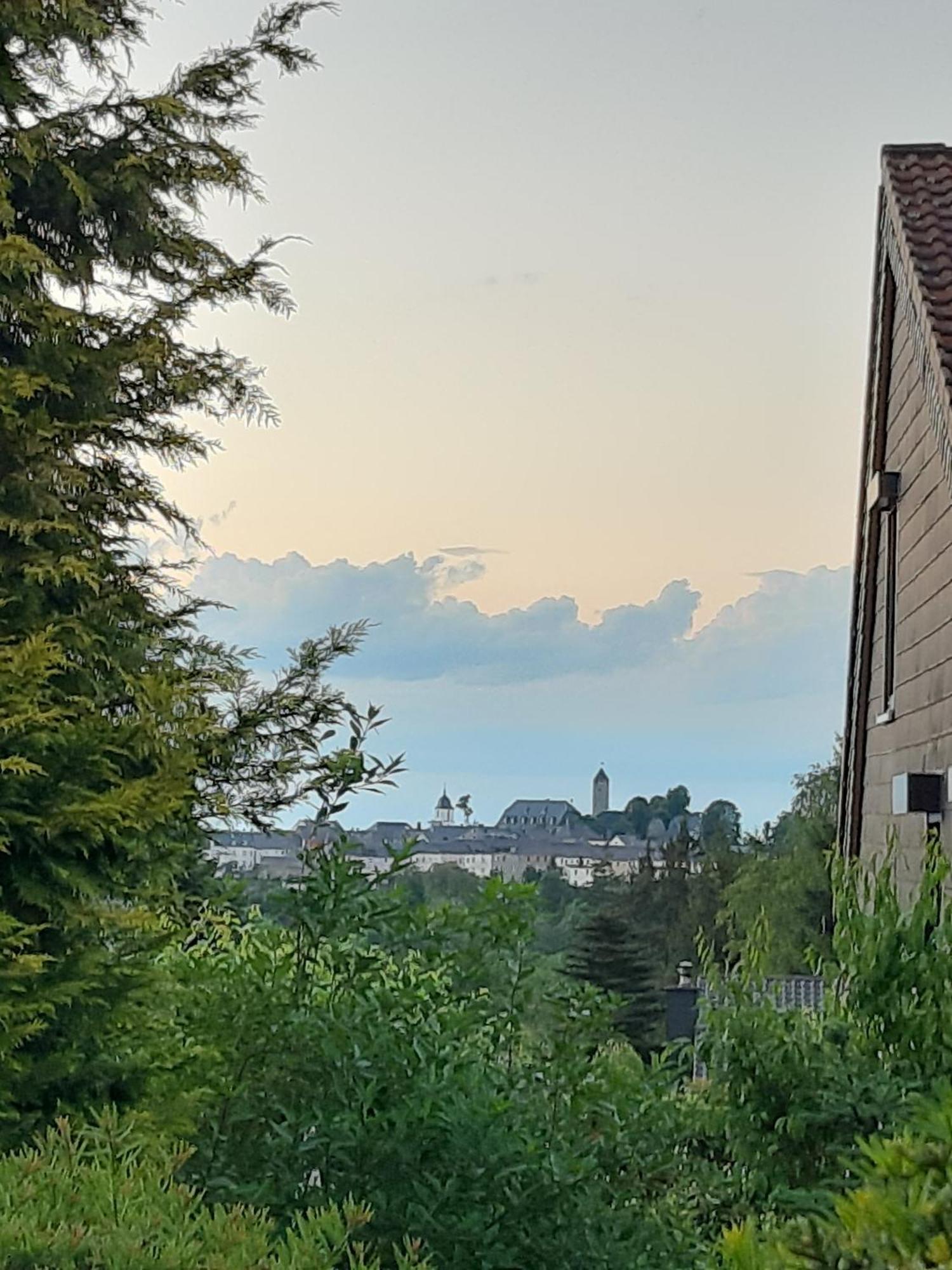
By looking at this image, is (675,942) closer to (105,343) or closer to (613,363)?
(613,363)

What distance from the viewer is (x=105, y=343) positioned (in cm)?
499

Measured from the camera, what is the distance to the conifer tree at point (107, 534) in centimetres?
429

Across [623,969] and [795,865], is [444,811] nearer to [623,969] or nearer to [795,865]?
[623,969]

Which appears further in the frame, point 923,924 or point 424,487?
point 424,487

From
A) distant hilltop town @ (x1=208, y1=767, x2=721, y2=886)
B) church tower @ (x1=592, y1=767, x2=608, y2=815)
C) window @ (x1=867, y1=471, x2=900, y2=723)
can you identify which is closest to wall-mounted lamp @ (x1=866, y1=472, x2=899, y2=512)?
window @ (x1=867, y1=471, x2=900, y2=723)

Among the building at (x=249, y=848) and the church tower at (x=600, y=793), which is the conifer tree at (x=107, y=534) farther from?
the church tower at (x=600, y=793)

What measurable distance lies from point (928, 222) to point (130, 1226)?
6.62m

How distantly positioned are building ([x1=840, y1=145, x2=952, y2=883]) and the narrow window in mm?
14

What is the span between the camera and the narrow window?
8.06 metres

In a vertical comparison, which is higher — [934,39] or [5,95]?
[934,39]

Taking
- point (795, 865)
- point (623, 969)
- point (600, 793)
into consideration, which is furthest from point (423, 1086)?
point (795, 865)

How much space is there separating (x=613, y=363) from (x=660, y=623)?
2794 millimetres

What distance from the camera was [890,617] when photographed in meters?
8.23

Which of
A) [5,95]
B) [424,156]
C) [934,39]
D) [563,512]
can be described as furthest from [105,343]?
[563,512]
